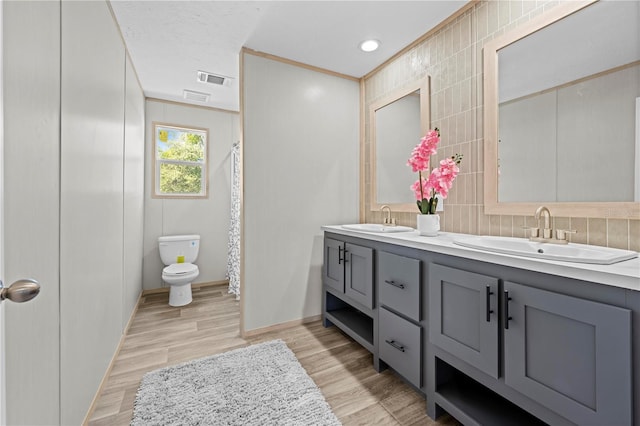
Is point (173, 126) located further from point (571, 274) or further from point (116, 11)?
point (571, 274)

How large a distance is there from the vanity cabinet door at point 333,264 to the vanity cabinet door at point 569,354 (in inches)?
50.4

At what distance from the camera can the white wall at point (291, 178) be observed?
239 centimetres

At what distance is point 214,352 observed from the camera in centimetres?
209

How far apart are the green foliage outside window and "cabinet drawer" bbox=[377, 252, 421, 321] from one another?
282cm

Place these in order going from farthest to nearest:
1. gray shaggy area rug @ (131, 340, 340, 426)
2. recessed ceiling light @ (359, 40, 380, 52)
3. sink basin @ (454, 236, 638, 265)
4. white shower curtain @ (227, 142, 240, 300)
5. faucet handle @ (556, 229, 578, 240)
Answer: white shower curtain @ (227, 142, 240, 300) < recessed ceiling light @ (359, 40, 380, 52) < gray shaggy area rug @ (131, 340, 340, 426) < faucet handle @ (556, 229, 578, 240) < sink basin @ (454, 236, 638, 265)

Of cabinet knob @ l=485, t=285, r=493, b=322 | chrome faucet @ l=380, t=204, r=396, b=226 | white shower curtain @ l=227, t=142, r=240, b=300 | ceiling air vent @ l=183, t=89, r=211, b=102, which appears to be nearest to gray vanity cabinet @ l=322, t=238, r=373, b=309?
chrome faucet @ l=380, t=204, r=396, b=226

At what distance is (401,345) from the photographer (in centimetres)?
164

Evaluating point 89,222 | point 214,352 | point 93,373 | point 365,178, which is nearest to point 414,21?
point 365,178

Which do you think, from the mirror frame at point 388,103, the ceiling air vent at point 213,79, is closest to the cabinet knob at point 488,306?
the mirror frame at point 388,103

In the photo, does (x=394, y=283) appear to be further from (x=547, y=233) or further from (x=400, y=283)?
(x=547, y=233)

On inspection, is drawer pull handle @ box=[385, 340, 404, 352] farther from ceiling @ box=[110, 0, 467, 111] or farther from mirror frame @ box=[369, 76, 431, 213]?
ceiling @ box=[110, 0, 467, 111]

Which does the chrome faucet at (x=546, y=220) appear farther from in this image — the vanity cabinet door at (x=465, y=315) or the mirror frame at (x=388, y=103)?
the mirror frame at (x=388, y=103)

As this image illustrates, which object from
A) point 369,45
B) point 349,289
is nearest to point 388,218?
point 349,289

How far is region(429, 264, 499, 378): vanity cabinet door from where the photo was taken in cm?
114
